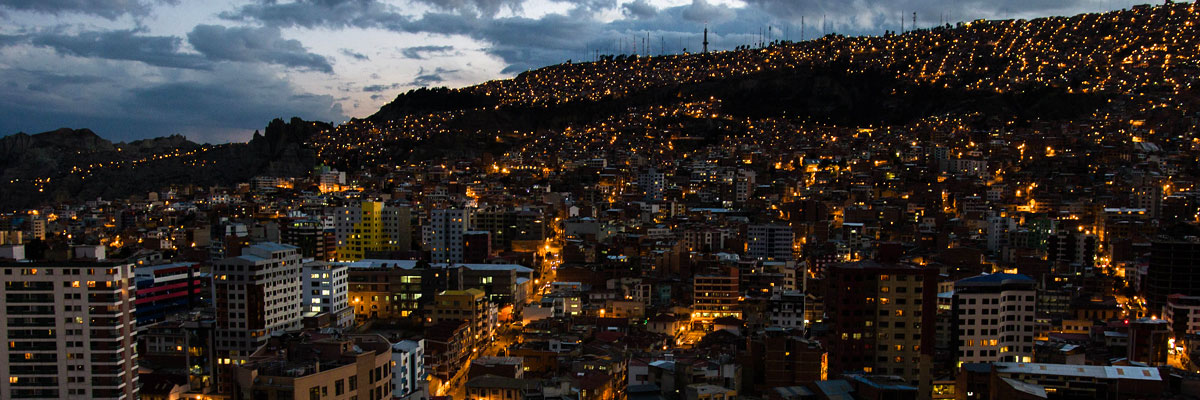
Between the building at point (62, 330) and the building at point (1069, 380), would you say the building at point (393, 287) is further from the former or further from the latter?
the building at point (1069, 380)

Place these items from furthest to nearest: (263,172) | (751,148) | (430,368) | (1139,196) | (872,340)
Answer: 1. (263,172)
2. (751,148)
3. (1139,196)
4. (430,368)
5. (872,340)

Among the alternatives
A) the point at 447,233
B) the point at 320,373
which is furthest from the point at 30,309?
the point at 447,233

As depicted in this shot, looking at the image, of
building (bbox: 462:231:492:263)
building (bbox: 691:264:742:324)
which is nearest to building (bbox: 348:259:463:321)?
building (bbox: 462:231:492:263)

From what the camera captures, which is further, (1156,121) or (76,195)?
(76,195)

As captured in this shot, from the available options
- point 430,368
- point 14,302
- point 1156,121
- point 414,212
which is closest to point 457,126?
point 414,212

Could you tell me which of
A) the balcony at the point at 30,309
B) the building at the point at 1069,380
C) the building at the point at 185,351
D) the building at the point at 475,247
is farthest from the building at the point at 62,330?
the building at the point at 475,247

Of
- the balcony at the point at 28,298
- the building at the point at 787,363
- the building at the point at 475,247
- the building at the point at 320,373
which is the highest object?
the balcony at the point at 28,298

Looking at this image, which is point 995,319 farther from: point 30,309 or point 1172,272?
point 30,309

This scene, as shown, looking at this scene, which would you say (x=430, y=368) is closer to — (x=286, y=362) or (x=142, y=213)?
(x=286, y=362)
